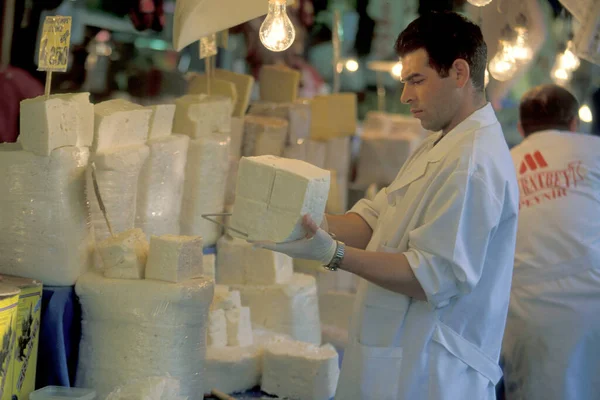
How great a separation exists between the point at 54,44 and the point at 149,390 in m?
1.10

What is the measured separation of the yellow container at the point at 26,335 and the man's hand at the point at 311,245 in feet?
2.36

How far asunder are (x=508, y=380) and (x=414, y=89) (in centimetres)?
188

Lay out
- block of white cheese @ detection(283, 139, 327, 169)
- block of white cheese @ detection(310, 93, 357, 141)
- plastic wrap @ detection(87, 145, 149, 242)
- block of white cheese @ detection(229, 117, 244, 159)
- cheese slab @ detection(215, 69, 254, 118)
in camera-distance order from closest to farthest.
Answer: plastic wrap @ detection(87, 145, 149, 242) < block of white cheese @ detection(229, 117, 244, 159) < cheese slab @ detection(215, 69, 254, 118) < block of white cheese @ detection(283, 139, 327, 169) < block of white cheese @ detection(310, 93, 357, 141)

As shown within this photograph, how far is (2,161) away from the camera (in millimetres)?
2482

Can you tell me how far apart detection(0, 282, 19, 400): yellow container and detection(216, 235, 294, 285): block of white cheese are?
131cm

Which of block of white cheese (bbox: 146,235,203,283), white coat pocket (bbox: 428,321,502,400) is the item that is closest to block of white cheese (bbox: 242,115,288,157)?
block of white cheese (bbox: 146,235,203,283)

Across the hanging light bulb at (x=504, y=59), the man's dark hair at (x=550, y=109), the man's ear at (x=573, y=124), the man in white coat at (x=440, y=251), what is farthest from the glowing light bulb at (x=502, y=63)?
the man in white coat at (x=440, y=251)

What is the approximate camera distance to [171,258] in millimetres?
2506

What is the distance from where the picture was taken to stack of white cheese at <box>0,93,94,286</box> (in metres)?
2.46

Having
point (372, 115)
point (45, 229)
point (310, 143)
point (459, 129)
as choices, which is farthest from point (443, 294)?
point (372, 115)

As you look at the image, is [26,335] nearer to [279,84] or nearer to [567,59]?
[279,84]

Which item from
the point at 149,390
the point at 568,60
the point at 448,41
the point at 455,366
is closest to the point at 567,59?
the point at 568,60

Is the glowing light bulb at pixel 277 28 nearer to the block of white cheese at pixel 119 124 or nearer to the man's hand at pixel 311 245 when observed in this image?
the block of white cheese at pixel 119 124

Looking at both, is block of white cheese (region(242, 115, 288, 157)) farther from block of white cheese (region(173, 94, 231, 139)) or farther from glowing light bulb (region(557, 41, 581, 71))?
glowing light bulb (region(557, 41, 581, 71))
